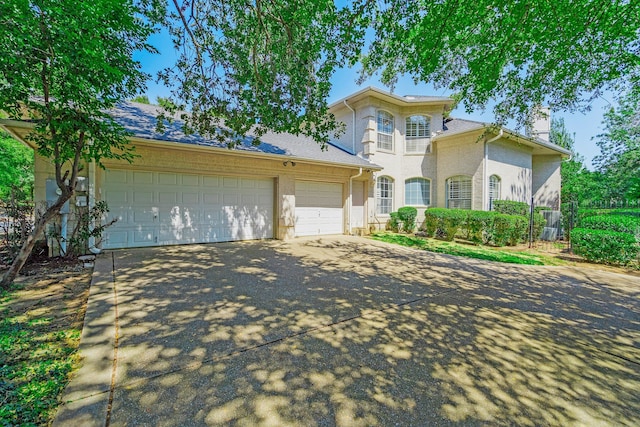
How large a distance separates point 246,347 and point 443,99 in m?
14.4

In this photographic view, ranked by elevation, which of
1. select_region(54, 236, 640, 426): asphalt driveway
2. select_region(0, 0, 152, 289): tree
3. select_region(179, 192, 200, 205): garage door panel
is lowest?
select_region(54, 236, 640, 426): asphalt driveway

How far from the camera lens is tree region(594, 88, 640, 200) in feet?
63.9

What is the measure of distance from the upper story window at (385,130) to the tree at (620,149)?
17.1 m

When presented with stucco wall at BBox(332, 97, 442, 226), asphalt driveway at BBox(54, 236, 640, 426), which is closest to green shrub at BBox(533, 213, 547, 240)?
stucco wall at BBox(332, 97, 442, 226)

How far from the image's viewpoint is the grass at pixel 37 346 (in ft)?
6.58

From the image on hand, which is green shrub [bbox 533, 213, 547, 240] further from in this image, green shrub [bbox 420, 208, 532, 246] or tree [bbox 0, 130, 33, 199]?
tree [bbox 0, 130, 33, 199]

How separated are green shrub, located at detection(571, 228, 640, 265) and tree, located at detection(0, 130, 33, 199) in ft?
68.6

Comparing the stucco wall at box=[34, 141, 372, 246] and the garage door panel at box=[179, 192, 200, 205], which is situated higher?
the stucco wall at box=[34, 141, 372, 246]

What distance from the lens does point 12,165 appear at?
15.3 m

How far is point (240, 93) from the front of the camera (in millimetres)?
7094

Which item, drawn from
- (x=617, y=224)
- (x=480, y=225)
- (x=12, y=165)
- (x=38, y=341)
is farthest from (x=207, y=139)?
(x=12, y=165)

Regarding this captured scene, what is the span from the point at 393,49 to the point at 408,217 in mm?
7812

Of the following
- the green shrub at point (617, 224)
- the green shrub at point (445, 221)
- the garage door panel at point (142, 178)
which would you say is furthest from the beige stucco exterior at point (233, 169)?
the green shrub at point (617, 224)

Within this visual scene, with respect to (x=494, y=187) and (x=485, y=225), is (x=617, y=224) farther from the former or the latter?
(x=494, y=187)
